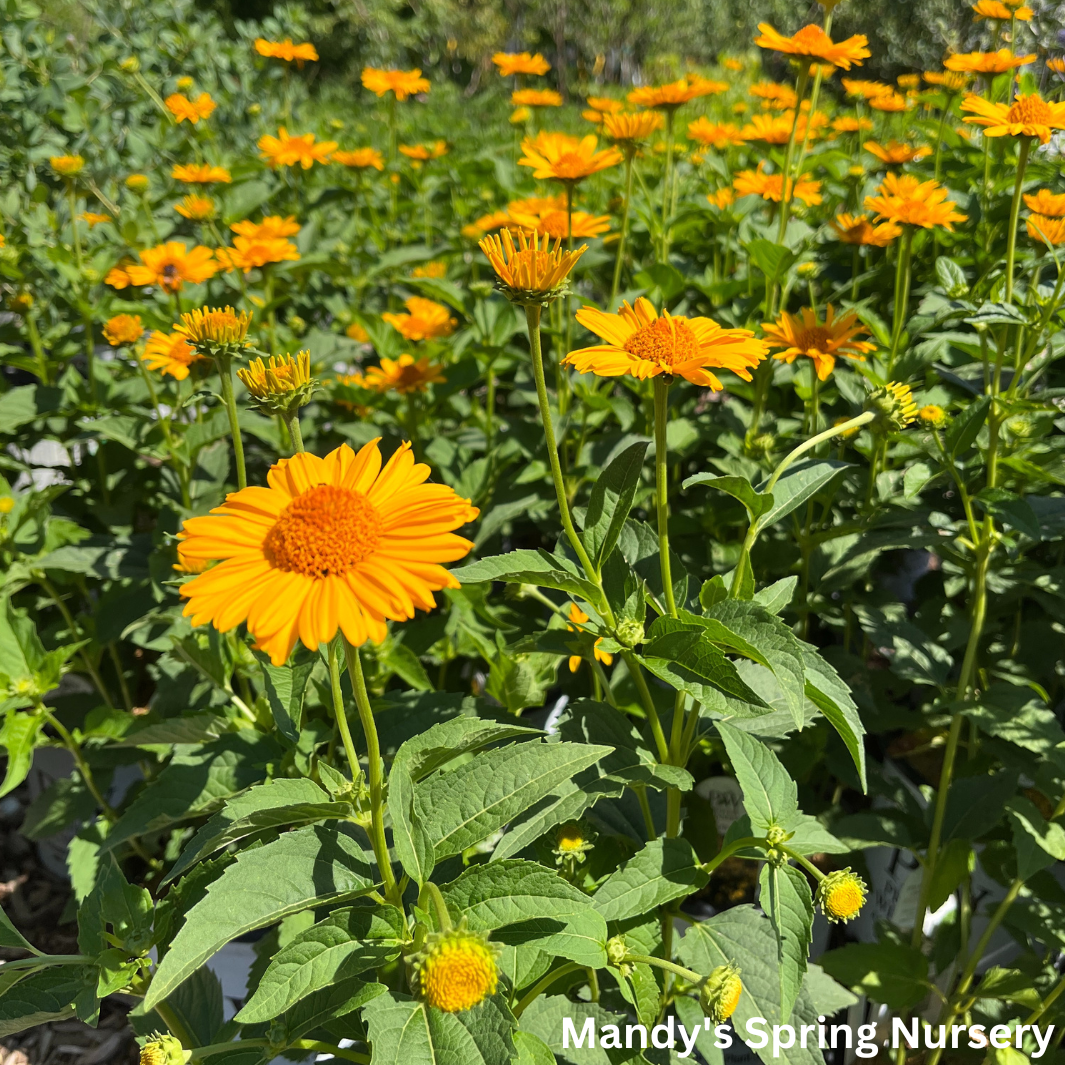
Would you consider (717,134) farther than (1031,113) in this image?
Yes

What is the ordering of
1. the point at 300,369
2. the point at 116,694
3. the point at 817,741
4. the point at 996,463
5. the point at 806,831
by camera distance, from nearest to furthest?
the point at 300,369, the point at 806,831, the point at 996,463, the point at 817,741, the point at 116,694

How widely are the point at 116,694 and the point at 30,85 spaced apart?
180 centimetres

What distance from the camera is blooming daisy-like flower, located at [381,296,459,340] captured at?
202 cm

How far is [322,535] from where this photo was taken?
0.75 m

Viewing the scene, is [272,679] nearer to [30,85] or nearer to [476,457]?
[476,457]

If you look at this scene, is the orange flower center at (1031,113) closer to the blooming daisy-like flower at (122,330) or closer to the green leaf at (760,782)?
the green leaf at (760,782)

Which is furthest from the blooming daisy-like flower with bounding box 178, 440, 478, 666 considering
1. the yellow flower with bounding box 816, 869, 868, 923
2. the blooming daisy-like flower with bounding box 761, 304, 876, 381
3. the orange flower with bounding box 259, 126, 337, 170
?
the orange flower with bounding box 259, 126, 337, 170

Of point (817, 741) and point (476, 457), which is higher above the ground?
point (476, 457)

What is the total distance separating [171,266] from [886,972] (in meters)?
1.98

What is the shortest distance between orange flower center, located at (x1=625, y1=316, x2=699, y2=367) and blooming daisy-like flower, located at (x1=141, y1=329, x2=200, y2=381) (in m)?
0.81

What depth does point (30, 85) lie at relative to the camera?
2.44m

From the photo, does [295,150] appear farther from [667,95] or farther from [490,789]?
[490,789]

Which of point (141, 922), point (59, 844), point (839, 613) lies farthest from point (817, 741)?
point (59, 844)

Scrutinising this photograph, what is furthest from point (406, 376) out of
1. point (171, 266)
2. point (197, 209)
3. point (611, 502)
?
point (611, 502)
